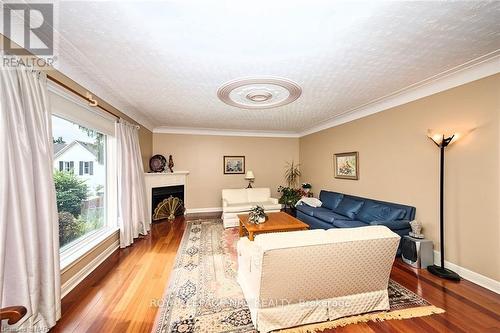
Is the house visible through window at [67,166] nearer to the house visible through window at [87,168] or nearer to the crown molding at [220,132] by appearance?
the house visible through window at [87,168]

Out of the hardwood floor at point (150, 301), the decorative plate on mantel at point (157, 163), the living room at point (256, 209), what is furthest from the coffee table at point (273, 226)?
the decorative plate on mantel at point (157, 163)

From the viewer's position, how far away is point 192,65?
253cm

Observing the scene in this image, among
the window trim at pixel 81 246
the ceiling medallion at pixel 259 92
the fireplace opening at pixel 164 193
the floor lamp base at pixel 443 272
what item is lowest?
the floor lamp base at pixel 443 272

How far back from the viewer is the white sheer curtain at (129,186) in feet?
12.3

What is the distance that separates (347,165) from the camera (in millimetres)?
4922

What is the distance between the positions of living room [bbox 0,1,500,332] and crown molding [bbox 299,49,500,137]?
2 centimetres

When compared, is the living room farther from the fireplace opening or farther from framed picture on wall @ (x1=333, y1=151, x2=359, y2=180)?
the fireplace opening

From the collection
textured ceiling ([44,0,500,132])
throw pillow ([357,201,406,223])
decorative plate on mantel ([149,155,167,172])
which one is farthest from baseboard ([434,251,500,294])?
decorative plate on mantel ([149,155,167,172])

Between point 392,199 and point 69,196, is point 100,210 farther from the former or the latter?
point 392,199

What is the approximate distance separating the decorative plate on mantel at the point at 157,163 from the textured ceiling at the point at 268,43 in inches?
101

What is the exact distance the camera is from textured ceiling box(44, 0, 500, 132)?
166 cm

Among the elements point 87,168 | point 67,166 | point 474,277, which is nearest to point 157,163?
point 87,168

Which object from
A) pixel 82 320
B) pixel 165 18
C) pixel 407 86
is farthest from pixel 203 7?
pixel 407 86

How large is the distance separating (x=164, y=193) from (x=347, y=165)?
4.79m
